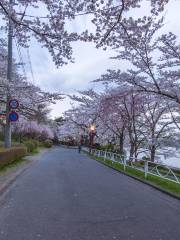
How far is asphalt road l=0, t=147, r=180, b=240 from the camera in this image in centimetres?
568

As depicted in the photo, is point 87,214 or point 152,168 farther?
point 152,168

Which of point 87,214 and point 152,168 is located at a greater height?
point 152,168

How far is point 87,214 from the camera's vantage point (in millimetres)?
7168

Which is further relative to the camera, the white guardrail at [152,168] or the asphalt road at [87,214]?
the white guardrail at [152,168]

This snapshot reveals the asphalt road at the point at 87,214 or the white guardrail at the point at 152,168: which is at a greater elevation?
the white guardrail at the point at 152,168

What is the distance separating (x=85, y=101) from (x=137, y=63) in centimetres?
2009

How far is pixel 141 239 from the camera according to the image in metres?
5.40

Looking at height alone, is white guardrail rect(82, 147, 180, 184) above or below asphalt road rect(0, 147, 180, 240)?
above

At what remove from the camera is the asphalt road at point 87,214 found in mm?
5680

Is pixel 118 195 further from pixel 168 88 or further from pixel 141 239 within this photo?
pixel 168 88

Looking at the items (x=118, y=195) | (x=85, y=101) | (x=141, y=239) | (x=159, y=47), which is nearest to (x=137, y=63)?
(x=159, y=47)

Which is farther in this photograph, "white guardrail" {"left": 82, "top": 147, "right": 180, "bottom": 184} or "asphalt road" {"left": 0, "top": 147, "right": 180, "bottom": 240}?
"white guardrail" {"left": 82, "top": 147, "right": 180, "bottom": 184}

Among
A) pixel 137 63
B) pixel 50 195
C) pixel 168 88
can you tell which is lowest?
pixel 50 195

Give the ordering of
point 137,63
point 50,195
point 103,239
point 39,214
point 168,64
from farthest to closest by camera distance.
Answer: point 137,63 < point 168,64 < point 50,195 < point 39,214 < point 103,239
